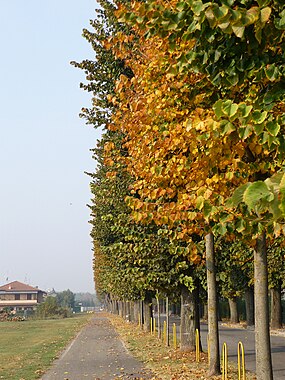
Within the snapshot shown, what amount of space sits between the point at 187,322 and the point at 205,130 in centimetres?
1554

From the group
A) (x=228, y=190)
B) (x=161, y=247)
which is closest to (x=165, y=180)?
(x=228, y=190)

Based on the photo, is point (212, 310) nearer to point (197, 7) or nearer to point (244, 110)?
point (244, 110)

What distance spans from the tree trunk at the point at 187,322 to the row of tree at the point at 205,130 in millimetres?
1179

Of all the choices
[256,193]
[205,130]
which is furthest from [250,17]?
[205,130]

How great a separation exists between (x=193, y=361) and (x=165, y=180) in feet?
34.6

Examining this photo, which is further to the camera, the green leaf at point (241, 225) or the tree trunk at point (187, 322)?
the tree trunk at point (187, 322)

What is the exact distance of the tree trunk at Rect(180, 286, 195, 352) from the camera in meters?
21.7

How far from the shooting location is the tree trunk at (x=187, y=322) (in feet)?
71.2

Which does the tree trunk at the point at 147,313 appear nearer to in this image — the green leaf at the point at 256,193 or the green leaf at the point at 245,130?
the green leaf at the point at 245,130

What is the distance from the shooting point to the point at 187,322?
21844 mm

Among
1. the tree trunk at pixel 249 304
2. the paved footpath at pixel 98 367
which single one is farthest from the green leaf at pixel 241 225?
the tree trunk at pixel 249 304

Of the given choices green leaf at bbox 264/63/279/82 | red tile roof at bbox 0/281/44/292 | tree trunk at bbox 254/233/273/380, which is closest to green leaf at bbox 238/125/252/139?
green leaf at bbox 264/63/279/82

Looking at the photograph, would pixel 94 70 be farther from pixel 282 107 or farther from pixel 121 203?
pixel 282 107

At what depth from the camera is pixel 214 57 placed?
211 inches
